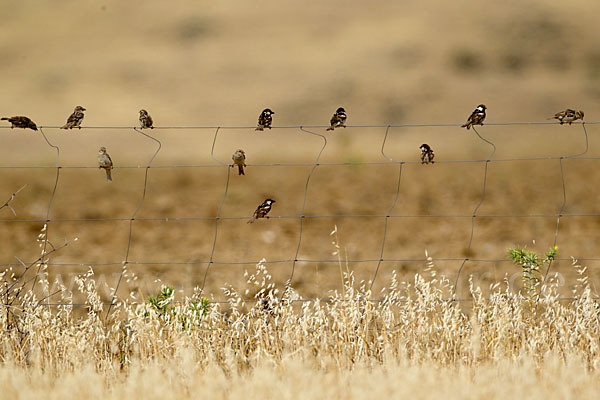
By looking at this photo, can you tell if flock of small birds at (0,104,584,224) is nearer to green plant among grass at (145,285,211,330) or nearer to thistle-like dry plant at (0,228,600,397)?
green plant among grass at (145,285,211,330)

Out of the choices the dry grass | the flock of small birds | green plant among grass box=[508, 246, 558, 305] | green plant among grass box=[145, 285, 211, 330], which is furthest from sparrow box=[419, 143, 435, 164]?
green plant among grass box=[145, 285, 211, 330]

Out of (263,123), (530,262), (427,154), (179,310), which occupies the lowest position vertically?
(179,310)

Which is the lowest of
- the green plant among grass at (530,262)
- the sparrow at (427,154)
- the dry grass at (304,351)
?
→ the dry grass at (304,351)

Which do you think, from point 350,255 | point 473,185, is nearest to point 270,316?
point 350,255

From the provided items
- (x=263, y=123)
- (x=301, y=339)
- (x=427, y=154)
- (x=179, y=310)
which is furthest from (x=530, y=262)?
(x=179, y=310)

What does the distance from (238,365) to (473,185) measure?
51.1ft

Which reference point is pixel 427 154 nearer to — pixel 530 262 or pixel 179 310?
pixel 530 262

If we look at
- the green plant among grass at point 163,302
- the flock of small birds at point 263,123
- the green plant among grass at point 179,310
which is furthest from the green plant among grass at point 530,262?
the green plant among grass at point 163,302

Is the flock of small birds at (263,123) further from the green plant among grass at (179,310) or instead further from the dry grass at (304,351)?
the dry grass at (304,351)

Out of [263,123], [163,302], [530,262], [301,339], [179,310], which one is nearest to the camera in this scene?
[301,339]

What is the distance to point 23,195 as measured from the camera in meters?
19.7

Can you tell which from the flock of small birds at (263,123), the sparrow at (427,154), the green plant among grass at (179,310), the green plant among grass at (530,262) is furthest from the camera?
the sparrow at (427,154)

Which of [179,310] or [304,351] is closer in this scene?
[304,351]

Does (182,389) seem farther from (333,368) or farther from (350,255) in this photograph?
(350,255)
